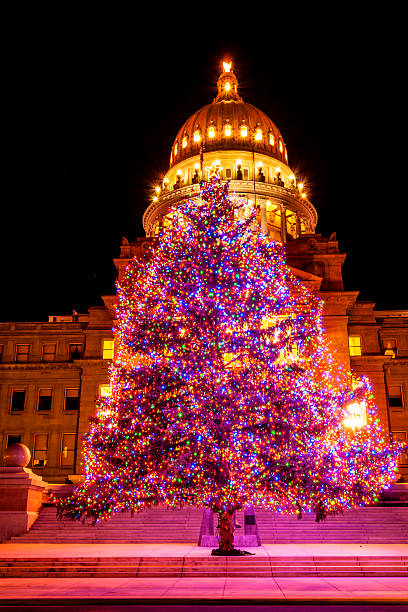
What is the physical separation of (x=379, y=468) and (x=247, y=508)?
4884mm

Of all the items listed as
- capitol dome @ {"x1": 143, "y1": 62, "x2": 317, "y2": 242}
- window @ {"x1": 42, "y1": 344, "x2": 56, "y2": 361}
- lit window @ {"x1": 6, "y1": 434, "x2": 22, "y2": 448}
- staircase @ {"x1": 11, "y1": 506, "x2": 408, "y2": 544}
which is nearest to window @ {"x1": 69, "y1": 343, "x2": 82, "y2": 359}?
window @ {"x1": 42, "y1": 344, "x2": 56, "y2": 361}

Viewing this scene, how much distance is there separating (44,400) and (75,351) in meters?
5.26

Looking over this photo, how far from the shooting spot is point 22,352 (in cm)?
5897

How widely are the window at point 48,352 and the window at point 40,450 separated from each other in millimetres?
7327

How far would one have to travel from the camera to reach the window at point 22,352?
5878 cm

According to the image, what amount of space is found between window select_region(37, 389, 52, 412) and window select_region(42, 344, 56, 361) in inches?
125

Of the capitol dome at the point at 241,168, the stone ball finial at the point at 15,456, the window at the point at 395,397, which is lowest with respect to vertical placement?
the stone ball finial at the point at 15,456

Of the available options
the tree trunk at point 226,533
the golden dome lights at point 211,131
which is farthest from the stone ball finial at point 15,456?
the golden dome lights at point 211,131

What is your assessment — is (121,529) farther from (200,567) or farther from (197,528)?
(200,567)

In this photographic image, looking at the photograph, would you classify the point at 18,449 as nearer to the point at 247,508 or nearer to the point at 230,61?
the point at 247,508

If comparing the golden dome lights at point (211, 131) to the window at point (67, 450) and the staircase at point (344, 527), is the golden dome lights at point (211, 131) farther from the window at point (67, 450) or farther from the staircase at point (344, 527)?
the staircase at point (344, 527)

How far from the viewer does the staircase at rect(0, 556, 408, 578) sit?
644 inches

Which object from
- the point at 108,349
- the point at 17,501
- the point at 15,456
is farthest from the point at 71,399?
the point at 17,501

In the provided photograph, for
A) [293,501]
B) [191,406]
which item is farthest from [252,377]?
[293,501]
